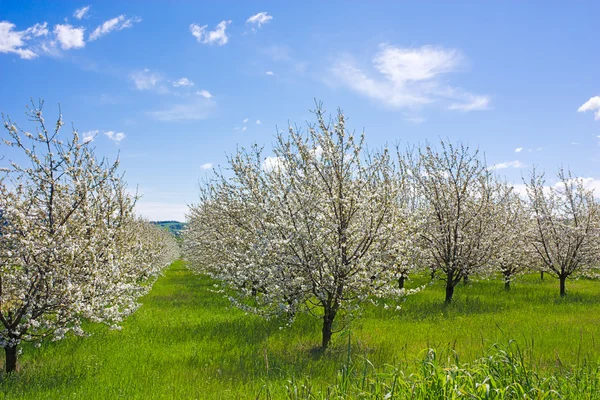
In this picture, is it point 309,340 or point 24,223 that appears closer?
point 24,223

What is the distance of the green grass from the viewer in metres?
5.86

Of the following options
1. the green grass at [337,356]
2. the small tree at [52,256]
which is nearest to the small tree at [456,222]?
the green grass at [337,356]

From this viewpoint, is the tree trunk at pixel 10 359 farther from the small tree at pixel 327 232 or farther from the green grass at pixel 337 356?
the small tree at pixel 327 232

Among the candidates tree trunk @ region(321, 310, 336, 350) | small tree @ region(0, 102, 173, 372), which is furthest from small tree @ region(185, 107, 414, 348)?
small tree @ region(0, 102, 173, 372)

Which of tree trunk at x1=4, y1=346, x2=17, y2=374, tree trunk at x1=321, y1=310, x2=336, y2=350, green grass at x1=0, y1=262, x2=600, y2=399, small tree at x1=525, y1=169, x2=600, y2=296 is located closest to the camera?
green grass at x1=0, y1=262, x2=600, y2=399

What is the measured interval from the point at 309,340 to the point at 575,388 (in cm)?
654

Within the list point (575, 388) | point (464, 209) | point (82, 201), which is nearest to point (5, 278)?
point (82, 201)

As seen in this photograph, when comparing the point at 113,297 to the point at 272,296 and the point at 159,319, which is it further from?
the point at 159,319

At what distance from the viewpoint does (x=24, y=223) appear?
8.04 metres

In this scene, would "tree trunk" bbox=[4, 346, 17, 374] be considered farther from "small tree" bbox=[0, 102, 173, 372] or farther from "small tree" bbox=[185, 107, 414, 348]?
"small tree" bbox=[185, 107, 414, 348]

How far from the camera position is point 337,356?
31.4 ft

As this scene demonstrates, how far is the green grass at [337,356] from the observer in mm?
5863

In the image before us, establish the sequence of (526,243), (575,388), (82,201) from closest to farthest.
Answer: (575,388) < (82,201) < (526,243)

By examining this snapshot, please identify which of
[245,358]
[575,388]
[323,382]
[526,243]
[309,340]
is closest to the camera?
[575,388]
